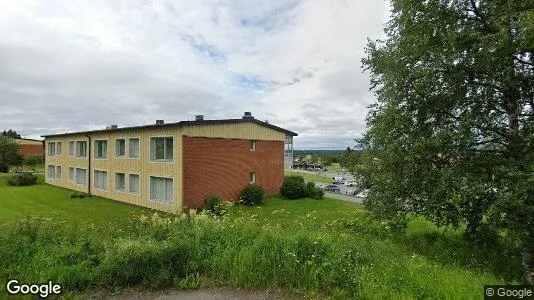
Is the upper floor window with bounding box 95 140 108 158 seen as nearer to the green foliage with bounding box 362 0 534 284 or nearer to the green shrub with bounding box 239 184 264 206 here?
the green shrub with bounding box 239 184 264 206

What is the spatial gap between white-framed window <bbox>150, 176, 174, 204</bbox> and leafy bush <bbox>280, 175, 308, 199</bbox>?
10.3 metres

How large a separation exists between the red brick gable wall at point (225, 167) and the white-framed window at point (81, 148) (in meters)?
16.9

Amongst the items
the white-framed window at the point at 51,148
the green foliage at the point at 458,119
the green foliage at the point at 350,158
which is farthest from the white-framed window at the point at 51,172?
the green foliage at the point at 458,119

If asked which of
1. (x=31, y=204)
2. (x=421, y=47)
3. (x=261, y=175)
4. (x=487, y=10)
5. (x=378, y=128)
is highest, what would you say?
(x=487, y=10)

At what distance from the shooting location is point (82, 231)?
905cm

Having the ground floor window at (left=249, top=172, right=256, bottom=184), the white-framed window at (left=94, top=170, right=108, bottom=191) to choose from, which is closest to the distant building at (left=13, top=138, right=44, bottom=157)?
the white-framed window at (left=94, top=170, right=108, bottom=191)

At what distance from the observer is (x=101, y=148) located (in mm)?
31562

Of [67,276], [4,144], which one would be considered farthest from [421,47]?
[4,144]

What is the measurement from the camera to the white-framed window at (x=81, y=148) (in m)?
34.2

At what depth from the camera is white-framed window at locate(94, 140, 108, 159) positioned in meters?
30.7

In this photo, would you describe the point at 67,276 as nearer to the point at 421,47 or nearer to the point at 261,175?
the point at 421,47

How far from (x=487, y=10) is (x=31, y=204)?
29468mm

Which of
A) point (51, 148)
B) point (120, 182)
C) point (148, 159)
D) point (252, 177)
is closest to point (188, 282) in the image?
point (148, 159)

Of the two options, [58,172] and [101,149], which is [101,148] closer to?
[101,149]
